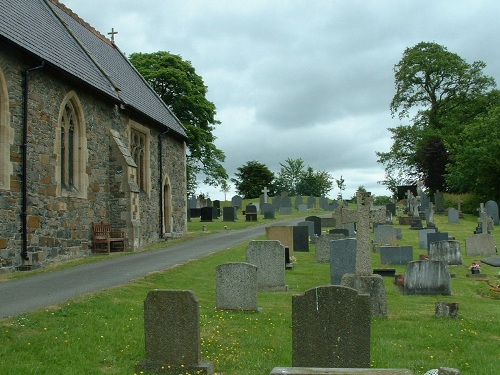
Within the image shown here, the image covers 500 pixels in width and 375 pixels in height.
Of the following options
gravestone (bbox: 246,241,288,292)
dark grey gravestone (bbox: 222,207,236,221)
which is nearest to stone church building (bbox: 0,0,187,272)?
gravestone (bbox: 246,241,288,292)

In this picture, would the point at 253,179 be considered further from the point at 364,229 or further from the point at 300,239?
the point at 364,229

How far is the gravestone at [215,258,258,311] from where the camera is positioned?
400 inches

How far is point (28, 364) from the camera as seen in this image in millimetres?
6547

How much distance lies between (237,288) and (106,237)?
10440mm

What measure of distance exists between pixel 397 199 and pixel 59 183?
1799 inches

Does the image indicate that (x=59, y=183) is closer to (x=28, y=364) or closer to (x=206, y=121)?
(x=28, y=364)

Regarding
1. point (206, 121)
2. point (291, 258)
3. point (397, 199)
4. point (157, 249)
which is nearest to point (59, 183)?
point (157, 249)

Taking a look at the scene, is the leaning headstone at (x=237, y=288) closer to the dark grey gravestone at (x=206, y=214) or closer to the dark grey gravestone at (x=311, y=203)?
the dark grey gravestone at (x=206, y=214)

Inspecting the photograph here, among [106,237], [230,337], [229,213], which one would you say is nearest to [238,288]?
[230,337]

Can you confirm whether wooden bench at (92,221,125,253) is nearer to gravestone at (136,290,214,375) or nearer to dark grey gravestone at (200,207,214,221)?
gravestone at (136,290,214,375)

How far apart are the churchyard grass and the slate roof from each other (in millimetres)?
8138

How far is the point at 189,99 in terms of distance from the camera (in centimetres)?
3881

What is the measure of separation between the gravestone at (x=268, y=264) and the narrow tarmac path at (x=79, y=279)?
267 cm

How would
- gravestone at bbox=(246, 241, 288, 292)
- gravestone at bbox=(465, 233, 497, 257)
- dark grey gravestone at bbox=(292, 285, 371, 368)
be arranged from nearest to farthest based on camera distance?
dark grey gravestone at bbox=(292, 285, 371, 368) → gravestone at bbox=(246, 241, 288, 292) → gravestone at bbox=(465, 233, 497, 257)
